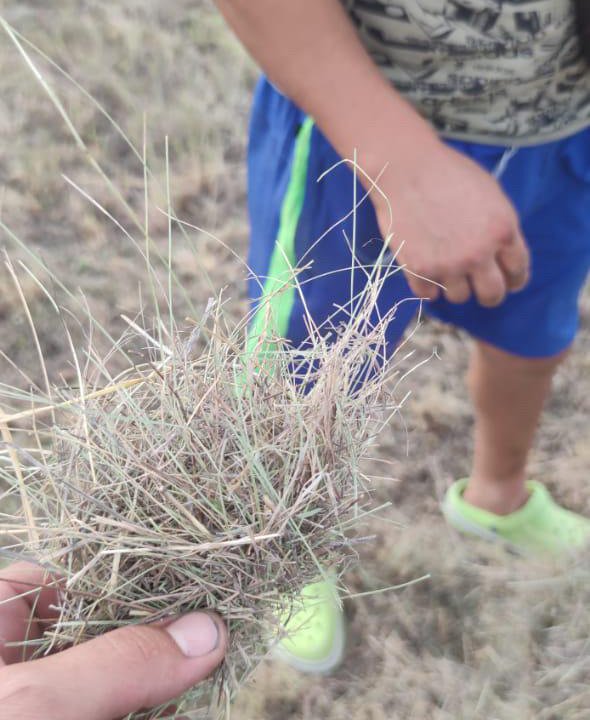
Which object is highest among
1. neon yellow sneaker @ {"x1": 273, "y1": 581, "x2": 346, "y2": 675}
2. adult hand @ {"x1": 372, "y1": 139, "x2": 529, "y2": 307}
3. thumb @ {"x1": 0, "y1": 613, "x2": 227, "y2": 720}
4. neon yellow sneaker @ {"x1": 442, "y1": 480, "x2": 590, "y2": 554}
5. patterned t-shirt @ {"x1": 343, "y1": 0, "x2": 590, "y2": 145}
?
patterned t-shirt @ {"x1": 343, "y1": 0, "x2": 590, "y2": 145}

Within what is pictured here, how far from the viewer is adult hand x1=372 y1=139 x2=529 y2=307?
67 centimetres

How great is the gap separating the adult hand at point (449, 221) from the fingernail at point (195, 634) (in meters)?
0.36

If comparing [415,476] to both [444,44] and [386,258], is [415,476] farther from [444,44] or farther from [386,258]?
[444,44]

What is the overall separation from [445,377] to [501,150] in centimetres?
63

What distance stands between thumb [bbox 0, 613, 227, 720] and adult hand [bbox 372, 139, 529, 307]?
0.38m

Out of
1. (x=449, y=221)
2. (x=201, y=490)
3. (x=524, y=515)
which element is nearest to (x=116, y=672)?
(x=201, y=490)

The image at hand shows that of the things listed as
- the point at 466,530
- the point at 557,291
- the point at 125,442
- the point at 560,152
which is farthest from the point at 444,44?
the point at 466,530

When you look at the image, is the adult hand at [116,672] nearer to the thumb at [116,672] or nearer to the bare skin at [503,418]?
the thumb at [116,672]

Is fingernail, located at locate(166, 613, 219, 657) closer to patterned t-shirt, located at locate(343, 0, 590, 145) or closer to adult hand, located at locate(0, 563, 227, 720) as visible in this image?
adult hand, located at locate(0, 563, 227, 720)

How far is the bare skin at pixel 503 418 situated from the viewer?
1000 mm

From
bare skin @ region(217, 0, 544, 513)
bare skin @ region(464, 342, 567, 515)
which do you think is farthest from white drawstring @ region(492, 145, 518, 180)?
bare skin @ region(464, 342, 567, 515)

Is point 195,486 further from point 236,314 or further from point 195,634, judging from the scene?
point 236,314

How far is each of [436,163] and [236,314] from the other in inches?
33.9

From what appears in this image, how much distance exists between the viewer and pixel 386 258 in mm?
744
